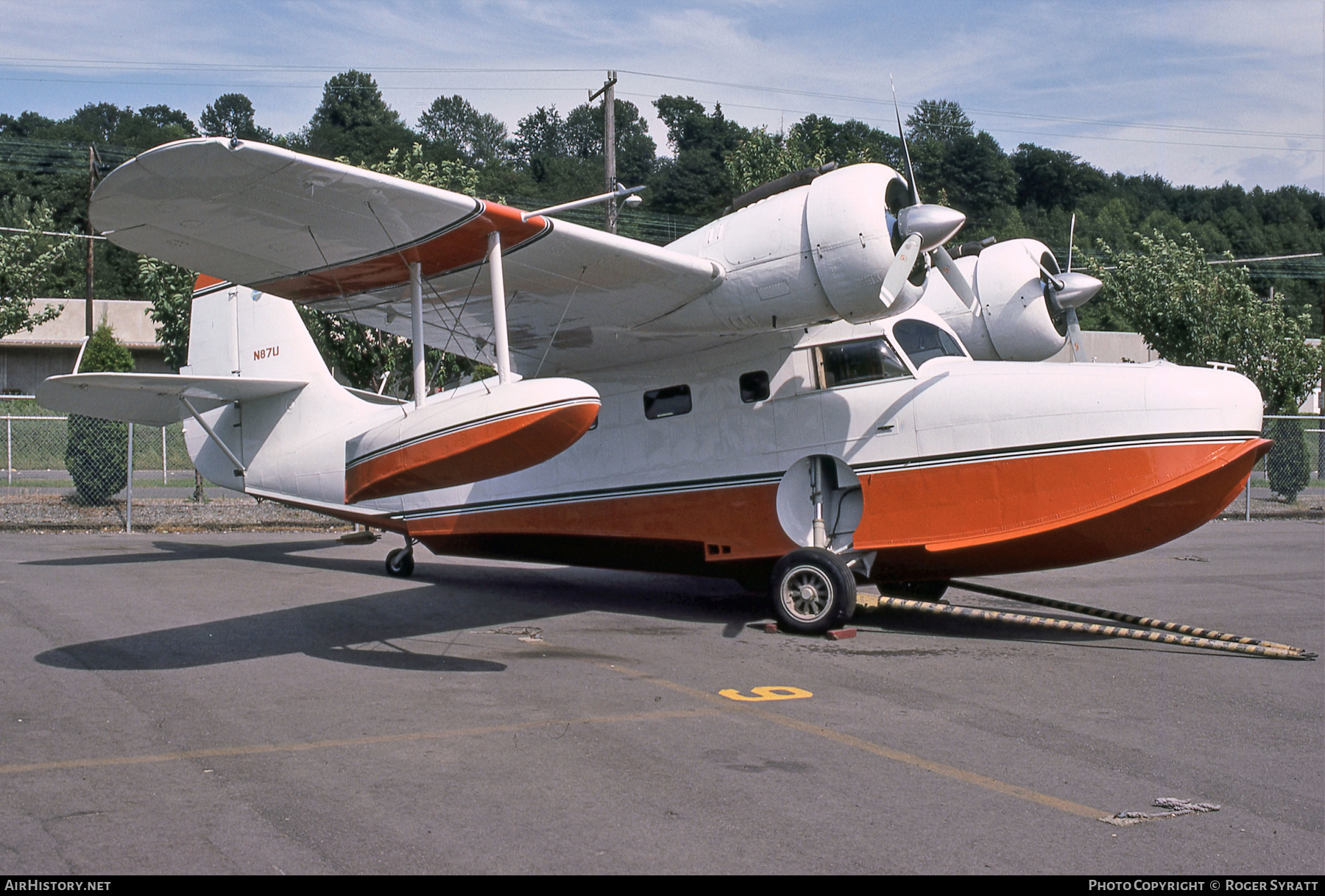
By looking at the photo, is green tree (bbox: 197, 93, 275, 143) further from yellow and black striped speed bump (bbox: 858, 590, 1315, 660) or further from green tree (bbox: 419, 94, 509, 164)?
yellow and black striped speed bump (bbox: 858, 590, 1315, 660)

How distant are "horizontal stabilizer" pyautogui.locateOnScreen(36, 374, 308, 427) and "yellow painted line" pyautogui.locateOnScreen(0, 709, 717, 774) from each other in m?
5.73

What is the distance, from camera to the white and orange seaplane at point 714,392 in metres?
7.35

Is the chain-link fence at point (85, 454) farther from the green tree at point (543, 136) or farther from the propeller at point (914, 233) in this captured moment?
the green tree at point (543, 136)

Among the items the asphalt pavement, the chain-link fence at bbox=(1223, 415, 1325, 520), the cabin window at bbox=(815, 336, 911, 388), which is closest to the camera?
the asphalt pavement

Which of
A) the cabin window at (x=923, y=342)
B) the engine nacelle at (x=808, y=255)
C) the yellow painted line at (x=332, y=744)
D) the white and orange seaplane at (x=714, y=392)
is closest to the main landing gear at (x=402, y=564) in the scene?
the white and orange seaplane at (x=714, y=392)

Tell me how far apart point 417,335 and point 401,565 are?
5018 millimetres

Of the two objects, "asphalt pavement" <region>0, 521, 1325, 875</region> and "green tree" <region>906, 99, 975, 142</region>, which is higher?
"green tree" <region>906, 99, 975, 142</region>

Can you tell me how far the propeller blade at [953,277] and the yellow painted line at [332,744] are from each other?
216 inches

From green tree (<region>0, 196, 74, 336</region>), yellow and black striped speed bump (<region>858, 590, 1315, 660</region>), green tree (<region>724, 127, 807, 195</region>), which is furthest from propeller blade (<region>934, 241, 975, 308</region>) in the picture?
green tree (<region>0, 196, 74, 336</region>)

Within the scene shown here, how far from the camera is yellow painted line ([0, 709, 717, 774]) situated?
4824 mm

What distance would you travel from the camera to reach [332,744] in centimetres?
528

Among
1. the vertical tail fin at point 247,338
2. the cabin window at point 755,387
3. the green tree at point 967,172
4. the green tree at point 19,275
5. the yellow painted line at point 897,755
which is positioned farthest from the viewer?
the green tree at point 967,172

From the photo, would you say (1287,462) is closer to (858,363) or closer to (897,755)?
(858,363)
